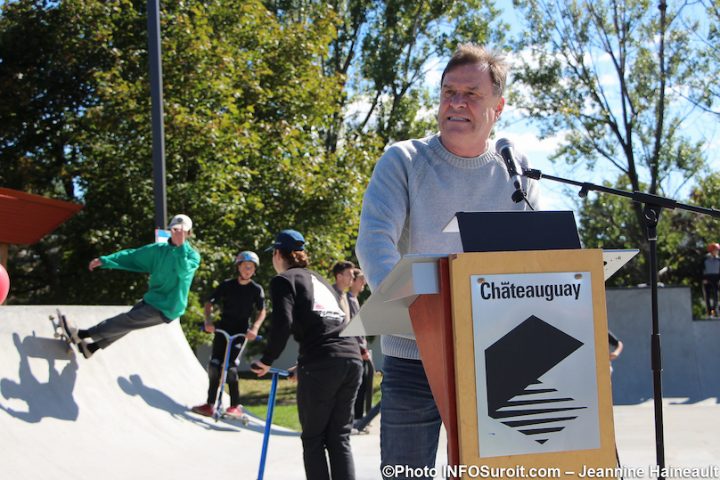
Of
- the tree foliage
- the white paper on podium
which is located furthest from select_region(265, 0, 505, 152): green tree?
the white paper on podium

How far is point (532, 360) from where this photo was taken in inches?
81.5

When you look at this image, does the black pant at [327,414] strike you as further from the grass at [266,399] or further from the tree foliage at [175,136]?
the tree foliage at [175,136]

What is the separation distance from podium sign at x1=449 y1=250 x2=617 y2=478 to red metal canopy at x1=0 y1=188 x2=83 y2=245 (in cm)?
1129

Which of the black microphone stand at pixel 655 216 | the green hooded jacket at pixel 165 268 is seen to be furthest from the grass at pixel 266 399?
the black microphone stand at pixel 655 216

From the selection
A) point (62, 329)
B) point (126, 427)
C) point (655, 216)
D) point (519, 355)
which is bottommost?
point (126, 427)

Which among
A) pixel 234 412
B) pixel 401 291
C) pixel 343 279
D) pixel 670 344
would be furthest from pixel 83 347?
pixel 670 344

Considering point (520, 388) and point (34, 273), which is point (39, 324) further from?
point (34, 273)

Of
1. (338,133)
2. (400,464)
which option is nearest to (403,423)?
(400,464)

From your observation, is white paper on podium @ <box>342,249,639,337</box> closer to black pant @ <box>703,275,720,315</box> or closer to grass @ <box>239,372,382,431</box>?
grass @ <box>239,372,382,431</box>

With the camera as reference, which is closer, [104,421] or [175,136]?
[104,421]

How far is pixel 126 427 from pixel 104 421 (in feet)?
0.75

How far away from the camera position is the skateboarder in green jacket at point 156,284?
8.67 metres

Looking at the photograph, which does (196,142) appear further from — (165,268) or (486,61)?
(486,61)

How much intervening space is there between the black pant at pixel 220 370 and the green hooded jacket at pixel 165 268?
884 millimetres
